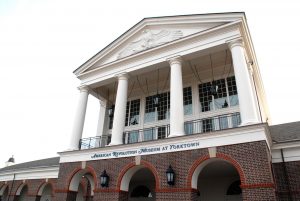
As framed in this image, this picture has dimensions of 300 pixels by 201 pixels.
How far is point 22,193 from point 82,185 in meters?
7.52

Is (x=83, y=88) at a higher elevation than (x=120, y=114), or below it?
higher

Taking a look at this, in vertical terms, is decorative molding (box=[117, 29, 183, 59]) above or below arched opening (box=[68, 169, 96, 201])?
above

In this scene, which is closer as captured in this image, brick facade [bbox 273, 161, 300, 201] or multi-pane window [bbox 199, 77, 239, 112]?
brick facade [bbox 273, 161, 300, 201]

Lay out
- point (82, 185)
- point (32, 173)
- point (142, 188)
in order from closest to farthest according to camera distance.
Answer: point (142, 188), point (82, 185), point (32, 173)

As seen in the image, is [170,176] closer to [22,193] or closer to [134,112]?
[134,112]

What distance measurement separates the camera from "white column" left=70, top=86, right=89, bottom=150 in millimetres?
16125

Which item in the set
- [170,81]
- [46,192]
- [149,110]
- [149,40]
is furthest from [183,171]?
[46,192]

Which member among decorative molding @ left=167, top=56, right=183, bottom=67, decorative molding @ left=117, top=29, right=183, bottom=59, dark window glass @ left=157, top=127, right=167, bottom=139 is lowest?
dark window glass @ left=157, top=127, right=167, bottom=139

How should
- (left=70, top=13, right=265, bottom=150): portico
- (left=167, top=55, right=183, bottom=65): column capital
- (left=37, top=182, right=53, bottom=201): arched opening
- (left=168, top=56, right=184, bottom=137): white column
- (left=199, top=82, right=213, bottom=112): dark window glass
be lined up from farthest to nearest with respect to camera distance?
(left=37, top=182, right=53, bottom=201): arched opening < (left=199, top=82, right=213, bottom=112): dark window glass < (left=167, top=55, right=183, bottom=65): column capital < (left=70, top=13, right=265, bottom=150): portico < (left=168, top=56, right=184, bottom=137): white column

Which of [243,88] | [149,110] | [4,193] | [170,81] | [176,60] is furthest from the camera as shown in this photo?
[4,193]

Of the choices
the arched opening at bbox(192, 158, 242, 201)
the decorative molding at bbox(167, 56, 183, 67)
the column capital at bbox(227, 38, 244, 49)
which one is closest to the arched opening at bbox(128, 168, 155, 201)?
the arched opening at bbox(192, 158, 242, 201)

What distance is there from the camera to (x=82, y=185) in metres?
19.4

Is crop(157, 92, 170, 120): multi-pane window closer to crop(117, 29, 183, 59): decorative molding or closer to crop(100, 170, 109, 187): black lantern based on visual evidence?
crop(117, 29, 183, 59): decorative molding

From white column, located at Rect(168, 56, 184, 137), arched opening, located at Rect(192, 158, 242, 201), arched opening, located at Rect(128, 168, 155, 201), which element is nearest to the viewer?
white column, located at Rect(168, 56, 184, 137)
